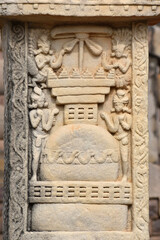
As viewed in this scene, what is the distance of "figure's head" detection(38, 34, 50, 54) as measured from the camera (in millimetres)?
5426

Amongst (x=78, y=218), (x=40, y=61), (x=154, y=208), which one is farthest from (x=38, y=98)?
(x=154, y=208)

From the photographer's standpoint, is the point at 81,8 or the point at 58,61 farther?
the point at 58,61

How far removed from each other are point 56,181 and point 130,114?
67 cm

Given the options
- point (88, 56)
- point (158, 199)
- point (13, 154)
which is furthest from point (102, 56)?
point (158, 199)

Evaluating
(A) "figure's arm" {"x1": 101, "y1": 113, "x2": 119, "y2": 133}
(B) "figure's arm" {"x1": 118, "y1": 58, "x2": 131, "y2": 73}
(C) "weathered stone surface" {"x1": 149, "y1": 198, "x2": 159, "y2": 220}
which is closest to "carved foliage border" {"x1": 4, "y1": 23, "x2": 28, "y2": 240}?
(A) "figure's arm" {"x1": 101, "y1": 113, "x2": 119, "y2": 133}

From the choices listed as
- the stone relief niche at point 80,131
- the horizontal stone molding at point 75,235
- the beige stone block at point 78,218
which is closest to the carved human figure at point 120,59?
the stone relief niche at point 80,131

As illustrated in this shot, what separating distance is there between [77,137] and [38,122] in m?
0.28

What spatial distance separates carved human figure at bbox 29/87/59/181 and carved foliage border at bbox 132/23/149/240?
555mm

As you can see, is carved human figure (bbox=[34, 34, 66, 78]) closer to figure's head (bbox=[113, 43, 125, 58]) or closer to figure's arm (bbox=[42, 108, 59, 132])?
figure's arm (bbox=[42, 108, 59, 132])

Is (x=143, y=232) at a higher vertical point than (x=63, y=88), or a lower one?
lower

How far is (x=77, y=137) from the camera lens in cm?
541

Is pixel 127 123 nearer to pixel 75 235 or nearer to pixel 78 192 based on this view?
pixel 78 192

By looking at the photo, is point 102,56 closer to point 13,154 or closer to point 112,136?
point 112,136

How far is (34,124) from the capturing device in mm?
5406
